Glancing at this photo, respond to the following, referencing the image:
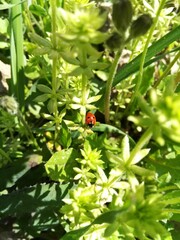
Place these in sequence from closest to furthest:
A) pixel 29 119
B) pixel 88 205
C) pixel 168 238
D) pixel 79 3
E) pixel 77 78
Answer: pixel 88 205 → pixel 168 238 → pixel 79 3 → pixel 77 78 → pixel 29 119

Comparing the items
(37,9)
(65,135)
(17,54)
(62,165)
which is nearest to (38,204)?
(62,165)

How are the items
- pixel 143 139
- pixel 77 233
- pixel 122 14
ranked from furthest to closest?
pixel 77 233
pixel 122 14
pixel 143 139

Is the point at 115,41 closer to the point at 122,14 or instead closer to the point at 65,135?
the point at 122,14

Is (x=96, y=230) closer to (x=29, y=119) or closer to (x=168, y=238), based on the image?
(x=168, y=238)

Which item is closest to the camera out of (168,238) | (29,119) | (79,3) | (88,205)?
(88,205)

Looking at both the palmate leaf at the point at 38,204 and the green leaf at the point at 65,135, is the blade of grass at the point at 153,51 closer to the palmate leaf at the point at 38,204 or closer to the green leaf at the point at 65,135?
the green leaf at the point at 65,135

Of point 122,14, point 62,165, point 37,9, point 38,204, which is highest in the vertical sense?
point 122,14

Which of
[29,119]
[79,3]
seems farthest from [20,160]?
[79,3]
